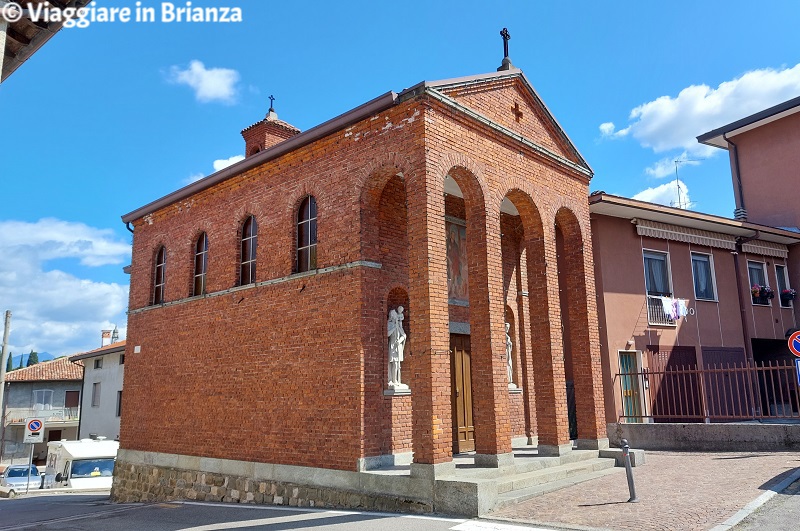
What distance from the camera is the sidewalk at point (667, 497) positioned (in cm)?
703

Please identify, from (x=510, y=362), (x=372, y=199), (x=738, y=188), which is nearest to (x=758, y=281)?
(x=738, y=188)

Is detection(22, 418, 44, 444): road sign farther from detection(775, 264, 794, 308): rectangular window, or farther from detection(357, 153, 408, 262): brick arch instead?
detection(775, 264, 794, 308): rectangular window

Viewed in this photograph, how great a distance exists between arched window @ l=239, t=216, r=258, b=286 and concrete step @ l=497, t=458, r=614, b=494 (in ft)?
21.5

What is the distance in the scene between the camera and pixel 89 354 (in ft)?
102

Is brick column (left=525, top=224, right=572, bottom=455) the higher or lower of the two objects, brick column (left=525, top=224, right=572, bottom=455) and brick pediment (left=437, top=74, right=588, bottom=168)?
the lower

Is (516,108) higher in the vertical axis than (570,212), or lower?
higher

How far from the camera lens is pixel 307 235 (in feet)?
36.7

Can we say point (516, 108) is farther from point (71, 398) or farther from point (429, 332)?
point (71, 398)

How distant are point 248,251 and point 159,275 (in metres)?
4.01

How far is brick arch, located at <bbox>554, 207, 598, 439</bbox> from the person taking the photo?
1166cm

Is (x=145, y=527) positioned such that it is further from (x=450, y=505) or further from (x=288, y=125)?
(x=288, y=125)

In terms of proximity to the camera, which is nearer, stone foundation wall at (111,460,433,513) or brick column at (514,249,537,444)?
stone foundation wall at (111,460,433,513)

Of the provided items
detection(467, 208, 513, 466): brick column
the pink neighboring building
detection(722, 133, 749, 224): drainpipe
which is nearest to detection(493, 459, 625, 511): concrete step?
detection(467, 208, 513, 466): brick column

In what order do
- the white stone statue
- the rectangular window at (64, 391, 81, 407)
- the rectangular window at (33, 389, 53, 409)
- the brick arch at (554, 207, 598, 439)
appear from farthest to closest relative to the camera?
the rectangular window at (64, 391, 81, 407)
the rectangular window at (33, 389, 53, 409)
the white stone statue
the brick arch at (554, 207, 598, 439)
